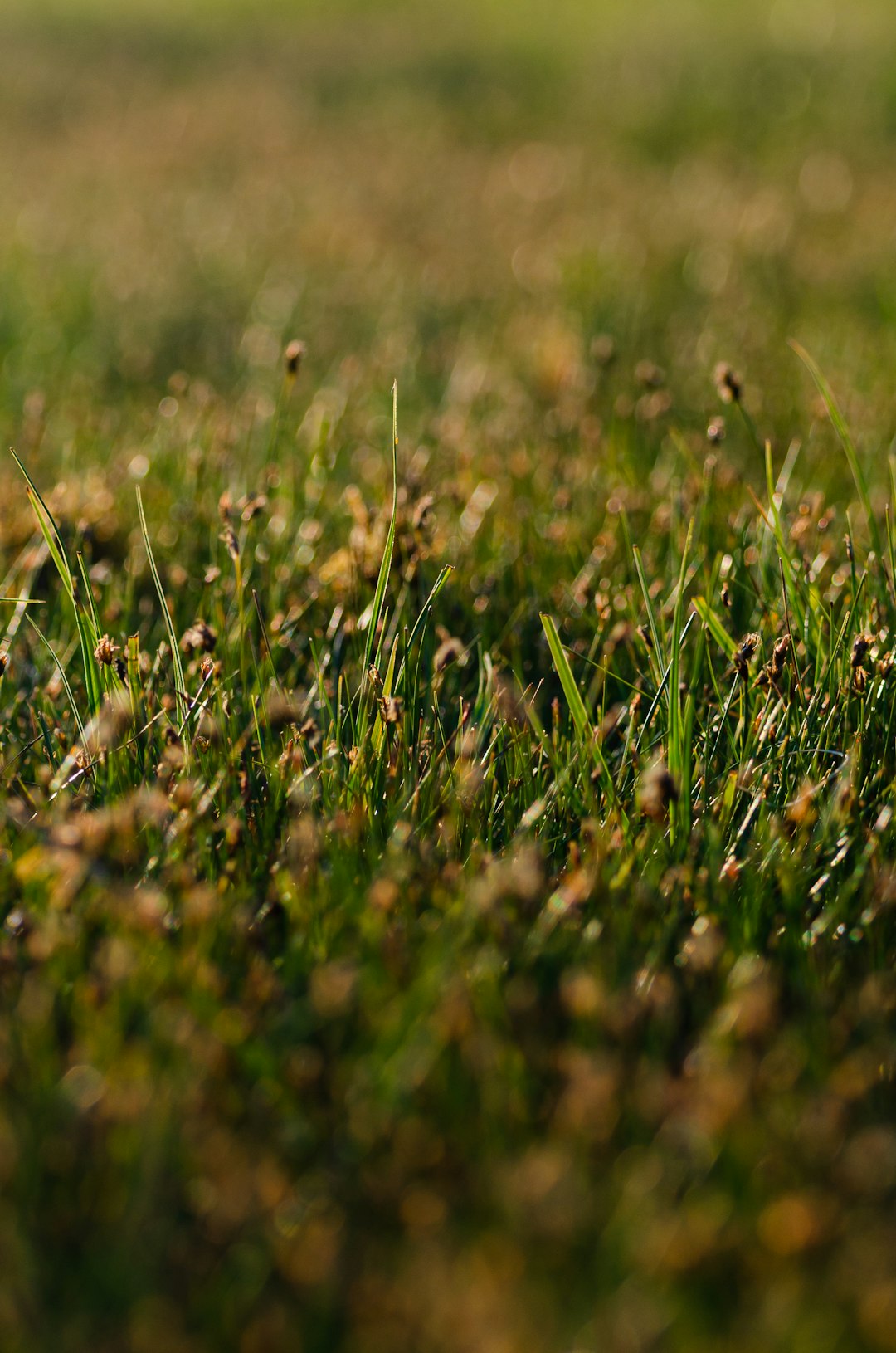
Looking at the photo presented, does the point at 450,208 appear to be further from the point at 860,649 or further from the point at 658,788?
the point at 658,788

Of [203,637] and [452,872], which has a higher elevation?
[203,637]

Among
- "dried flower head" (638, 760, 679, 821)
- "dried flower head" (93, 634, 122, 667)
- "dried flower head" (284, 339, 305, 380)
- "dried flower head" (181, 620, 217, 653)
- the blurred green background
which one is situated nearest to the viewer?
"dried flower head" (638, 760, 679, 821)

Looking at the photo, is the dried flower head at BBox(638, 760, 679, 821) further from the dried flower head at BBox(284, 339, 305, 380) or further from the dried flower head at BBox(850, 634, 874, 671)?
the dried flower head at BBox(284, 339, 305, 380)

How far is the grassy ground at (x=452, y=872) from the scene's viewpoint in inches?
53.4

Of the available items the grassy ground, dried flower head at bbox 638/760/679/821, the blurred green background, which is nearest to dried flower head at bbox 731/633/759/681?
the grassy ground

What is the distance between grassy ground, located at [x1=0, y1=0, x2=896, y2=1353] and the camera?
1356 millimetres

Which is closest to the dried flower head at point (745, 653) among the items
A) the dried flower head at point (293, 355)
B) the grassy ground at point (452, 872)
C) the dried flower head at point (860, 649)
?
the grassy ground at point (452, 872)

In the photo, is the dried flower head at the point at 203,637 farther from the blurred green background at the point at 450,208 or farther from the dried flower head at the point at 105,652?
the blurred green background at the point at 450,208

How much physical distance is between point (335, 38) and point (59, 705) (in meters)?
19.6

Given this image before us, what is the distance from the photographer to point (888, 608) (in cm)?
261

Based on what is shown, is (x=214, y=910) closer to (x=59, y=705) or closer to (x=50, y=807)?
(x=50, y=807)

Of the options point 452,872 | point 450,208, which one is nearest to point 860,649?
point 452,872

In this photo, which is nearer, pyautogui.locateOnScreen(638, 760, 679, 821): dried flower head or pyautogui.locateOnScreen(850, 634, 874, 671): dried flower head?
pyautogui.locateOnScreen(638, 760, 679, 821): dried flower head

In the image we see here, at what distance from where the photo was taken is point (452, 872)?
1937 mm
